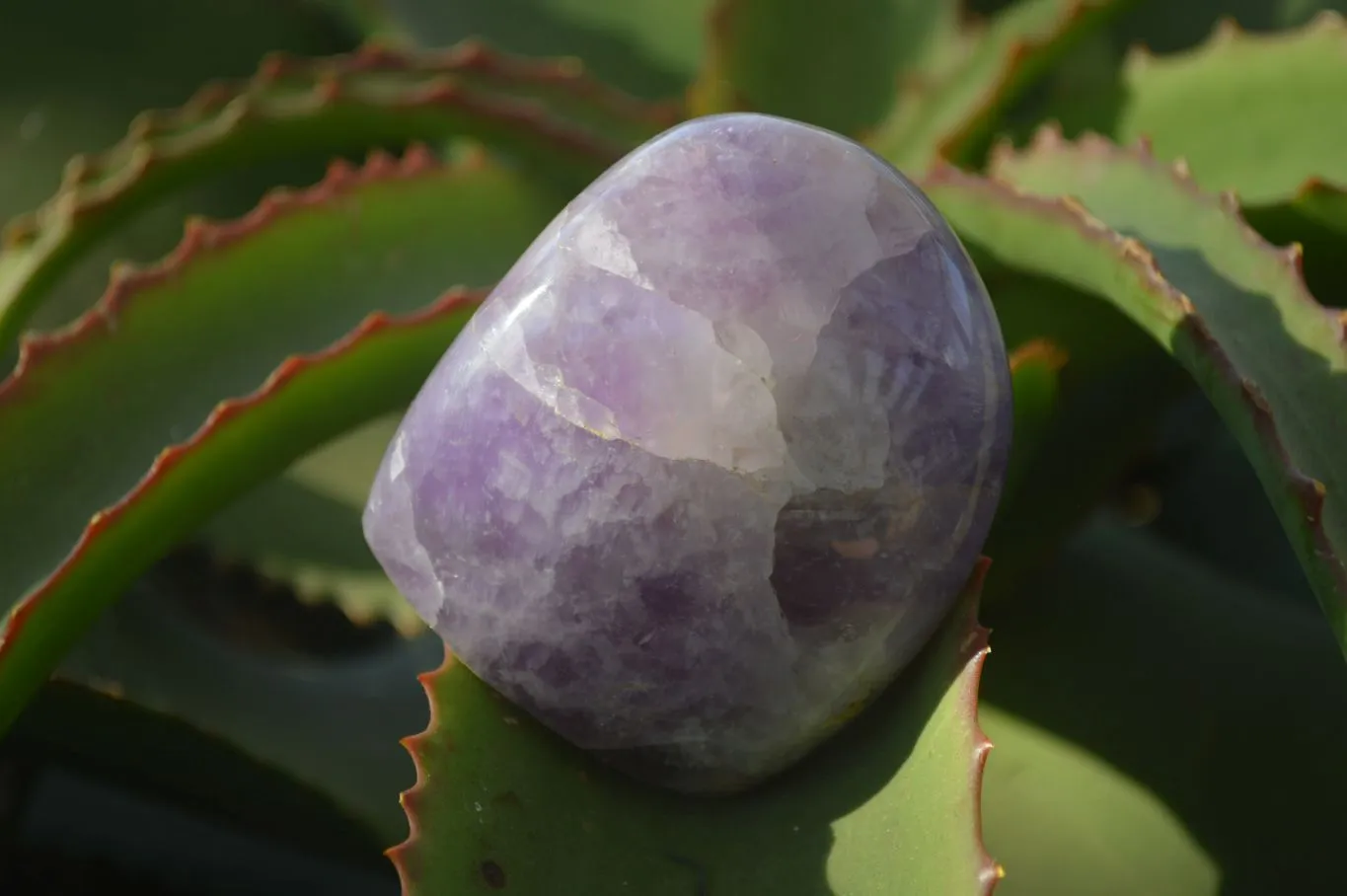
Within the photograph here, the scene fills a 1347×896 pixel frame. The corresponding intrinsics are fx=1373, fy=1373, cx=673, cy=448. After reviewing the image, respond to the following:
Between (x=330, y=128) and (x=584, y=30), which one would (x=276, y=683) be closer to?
(x=330, y=128)

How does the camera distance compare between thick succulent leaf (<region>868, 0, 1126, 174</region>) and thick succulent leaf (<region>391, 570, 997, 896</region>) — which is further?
thick succulent leaf (<region>868, 0, 1126, 174</region>)

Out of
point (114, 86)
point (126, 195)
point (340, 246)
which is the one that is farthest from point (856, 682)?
point (114, 86)

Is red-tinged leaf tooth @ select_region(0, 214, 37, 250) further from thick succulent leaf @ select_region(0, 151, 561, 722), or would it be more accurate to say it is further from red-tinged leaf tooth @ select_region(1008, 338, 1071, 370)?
red-tinged leaf tooth @ select_region(1008, 338, 1071, 370)

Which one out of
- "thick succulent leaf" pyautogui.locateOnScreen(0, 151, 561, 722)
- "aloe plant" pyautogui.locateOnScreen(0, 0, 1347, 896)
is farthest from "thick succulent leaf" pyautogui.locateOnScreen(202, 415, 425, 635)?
"thick succulent leaf" pyautogui.locateOnScreen(0, 151, 561, 722)

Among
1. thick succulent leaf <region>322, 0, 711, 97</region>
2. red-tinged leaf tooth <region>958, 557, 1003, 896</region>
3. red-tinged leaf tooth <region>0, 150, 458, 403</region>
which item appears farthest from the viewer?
thick succulent leaf <region>322, 0, 711, 97</region>

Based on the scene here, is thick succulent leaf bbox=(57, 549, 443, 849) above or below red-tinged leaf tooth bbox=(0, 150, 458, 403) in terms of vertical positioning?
below

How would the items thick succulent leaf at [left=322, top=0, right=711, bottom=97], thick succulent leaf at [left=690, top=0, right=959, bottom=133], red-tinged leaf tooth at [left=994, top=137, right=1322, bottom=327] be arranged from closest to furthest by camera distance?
red-tinged leaf tooth at [left=994, top=137, right=1322, bottom=327] < thick succulent leaf at [left=690, top=0, right=959, bottom=133] < thick succulent leaf at [left=322, top=0, right=711, bottom=97]

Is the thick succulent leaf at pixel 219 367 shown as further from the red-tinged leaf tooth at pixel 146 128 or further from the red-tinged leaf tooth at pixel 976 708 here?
the red-tinged leaf tooth at pixel 976 708

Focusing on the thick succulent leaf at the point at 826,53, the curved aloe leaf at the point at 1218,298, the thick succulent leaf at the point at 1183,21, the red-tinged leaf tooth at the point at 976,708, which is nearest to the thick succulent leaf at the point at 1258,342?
the curved aloe leaf at the point at 1218,298
